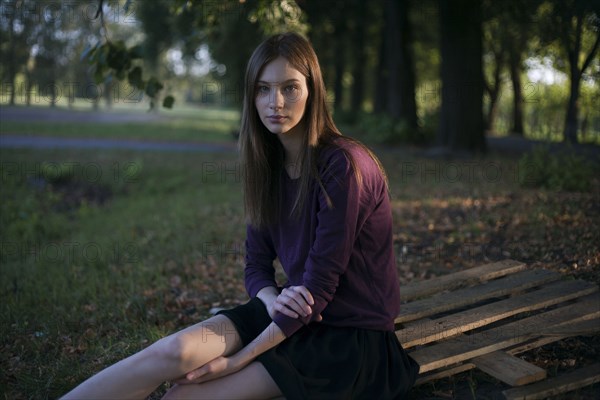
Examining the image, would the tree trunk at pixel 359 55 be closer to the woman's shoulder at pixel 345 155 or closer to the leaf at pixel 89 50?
the leaf at pixel 89 50

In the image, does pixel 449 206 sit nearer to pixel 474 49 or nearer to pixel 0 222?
pixel 474 49

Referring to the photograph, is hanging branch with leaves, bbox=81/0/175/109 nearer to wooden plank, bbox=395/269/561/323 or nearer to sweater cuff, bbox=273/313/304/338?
wooden plank, bbox=395/269/561/323

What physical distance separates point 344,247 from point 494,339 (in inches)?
42.1

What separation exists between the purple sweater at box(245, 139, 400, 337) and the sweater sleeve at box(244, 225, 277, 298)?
0.23 meters

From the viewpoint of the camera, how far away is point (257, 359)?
8.59 feet

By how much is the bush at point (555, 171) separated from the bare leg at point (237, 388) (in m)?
5.82

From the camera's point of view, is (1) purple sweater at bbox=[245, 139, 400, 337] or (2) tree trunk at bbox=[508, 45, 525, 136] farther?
(2) tree trunk at bbox=[508, 45, 525, 136]

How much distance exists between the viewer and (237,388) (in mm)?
2521

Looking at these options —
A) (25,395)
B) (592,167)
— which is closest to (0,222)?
(25,395)

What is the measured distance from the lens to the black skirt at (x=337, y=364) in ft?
8.31

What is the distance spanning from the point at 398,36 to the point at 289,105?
14582 millimetres

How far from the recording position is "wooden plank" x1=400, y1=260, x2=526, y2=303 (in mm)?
A: 3830

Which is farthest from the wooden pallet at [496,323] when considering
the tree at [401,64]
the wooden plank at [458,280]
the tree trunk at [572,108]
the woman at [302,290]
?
the tree at [401,64]

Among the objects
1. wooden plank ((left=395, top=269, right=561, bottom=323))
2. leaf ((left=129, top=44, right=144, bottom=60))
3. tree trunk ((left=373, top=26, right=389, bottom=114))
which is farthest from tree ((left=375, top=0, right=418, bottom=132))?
wooden plank ((left=395, top=269, right=561, bottom=323))
